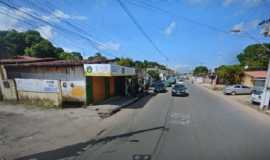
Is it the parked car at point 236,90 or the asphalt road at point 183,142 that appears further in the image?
the parked car at point 236,90

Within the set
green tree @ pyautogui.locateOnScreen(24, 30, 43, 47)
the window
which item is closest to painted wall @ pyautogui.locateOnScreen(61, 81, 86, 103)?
the window

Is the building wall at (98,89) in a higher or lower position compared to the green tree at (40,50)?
lower

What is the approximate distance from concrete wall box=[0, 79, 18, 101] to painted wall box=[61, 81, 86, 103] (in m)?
4.09

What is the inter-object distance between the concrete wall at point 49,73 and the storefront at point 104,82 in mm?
975

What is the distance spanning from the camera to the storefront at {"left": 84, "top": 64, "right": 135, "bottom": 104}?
49.1 ft

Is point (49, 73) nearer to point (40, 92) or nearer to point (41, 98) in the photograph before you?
point (40, 92)

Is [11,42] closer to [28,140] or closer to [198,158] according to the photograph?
[28,140]

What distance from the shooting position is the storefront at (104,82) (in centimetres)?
1497

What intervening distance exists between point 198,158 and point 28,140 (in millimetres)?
6179

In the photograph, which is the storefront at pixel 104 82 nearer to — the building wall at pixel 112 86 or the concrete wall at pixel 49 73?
the building wall at pixel 112 86

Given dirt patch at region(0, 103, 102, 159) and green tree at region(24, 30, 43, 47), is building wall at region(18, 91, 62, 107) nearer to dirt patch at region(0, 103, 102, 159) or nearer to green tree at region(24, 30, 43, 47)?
dirt patch at region(0, 103, 102, 159)

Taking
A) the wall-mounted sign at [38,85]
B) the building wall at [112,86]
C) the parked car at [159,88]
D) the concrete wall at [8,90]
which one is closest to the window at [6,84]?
the concrete wall at [8,90]

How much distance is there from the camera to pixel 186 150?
628 centimetres

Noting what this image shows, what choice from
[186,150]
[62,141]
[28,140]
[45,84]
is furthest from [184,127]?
[45,84]
